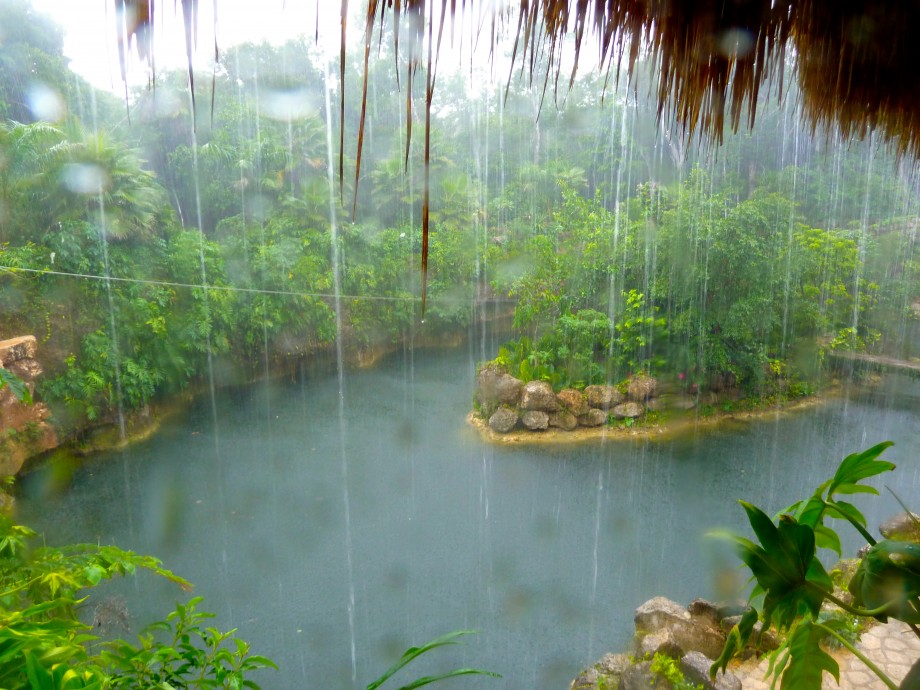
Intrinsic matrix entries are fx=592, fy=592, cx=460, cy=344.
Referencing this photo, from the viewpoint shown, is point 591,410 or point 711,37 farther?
point 591,410

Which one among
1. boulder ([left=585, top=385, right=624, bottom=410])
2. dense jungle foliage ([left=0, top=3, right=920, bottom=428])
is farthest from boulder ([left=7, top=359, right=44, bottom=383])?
boulder ([left=585, top=385, right=624, bottom=410])

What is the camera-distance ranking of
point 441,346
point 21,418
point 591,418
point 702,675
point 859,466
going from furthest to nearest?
point 441,346 → point 591,418 → point 21,418 → point 702,675 → point 859,466

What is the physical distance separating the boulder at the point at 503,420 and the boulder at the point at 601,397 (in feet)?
3.25

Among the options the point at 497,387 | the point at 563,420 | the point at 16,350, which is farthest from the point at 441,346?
the point at 16,350

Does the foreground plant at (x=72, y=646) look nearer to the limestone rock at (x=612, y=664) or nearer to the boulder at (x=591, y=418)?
the limestone rock at (x=612, y=664)

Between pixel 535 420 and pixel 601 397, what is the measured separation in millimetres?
976

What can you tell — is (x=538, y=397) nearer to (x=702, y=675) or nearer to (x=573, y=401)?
(x=573, y=401)

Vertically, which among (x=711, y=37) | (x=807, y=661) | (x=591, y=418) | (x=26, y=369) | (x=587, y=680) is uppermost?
(x=711, y=37)

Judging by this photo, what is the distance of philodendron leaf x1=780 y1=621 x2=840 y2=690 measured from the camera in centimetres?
86

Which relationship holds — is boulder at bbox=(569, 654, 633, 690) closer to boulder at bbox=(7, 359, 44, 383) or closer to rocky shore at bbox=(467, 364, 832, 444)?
rocky shore at bbox=(467, 364, 832, 444)

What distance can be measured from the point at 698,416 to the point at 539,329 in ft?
7.70

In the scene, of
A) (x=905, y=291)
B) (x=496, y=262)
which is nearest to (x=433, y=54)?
(x=496, y=262)

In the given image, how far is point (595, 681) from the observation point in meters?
2.95

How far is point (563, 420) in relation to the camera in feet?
23.0
